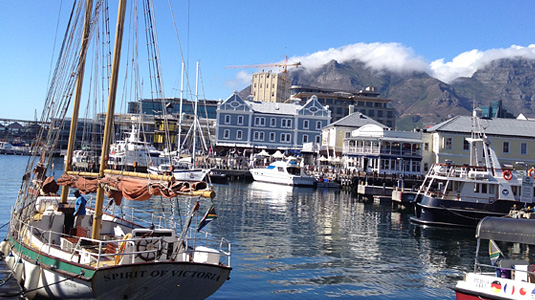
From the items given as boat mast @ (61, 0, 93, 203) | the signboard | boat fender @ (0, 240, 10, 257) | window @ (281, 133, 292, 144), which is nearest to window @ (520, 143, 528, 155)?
the signboard

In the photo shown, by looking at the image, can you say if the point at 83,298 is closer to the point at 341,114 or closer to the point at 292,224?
the point at 292,224

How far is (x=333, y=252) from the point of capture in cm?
2688

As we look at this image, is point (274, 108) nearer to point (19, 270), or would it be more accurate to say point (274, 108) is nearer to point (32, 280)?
point (19, 270)

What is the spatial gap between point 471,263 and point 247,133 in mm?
72015

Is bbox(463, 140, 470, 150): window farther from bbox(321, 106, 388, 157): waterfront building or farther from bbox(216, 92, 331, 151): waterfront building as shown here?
bbox(216, 92, 331, 151): waterfront building

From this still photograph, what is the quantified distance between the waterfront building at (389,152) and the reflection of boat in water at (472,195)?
95.9ft

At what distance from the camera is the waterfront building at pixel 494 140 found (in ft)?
226

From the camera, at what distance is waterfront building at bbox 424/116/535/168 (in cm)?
6894

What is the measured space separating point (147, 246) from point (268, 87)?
16352cm

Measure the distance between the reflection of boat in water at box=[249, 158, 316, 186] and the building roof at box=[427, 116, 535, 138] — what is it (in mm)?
20138

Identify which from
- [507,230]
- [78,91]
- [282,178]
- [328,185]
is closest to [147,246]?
[78,91]

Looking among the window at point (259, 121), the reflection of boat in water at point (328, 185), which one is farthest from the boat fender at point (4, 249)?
the window at point (259, 121)

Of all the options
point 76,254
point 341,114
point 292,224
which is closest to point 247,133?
point 341,114

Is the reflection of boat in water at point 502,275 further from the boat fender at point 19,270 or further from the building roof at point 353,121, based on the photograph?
the building roof at point 353,121
